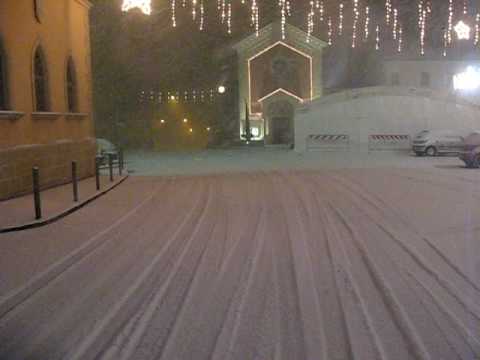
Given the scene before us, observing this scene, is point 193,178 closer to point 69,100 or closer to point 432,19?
point 69,100

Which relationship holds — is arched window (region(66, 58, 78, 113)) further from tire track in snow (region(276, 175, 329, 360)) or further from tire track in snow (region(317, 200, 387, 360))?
tire track in snow (region(317, 200, 387, 360))

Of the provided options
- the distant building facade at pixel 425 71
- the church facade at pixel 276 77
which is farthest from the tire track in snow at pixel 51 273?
the distant building facade at pixel 425 71

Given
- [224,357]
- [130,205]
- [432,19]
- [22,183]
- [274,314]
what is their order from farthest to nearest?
[432,19]
[22,183]
[130,205]
[274,314]
[224,357]

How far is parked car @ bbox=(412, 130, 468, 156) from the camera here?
3369cm

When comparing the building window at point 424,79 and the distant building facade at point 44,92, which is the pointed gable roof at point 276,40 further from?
the distant building facade at point 44,92

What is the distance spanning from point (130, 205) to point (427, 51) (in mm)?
44900

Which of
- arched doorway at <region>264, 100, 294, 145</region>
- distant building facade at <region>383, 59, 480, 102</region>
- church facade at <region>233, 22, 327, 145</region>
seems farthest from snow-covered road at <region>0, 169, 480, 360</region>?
distant building facade at <region>383, 59, 480, 102</region>

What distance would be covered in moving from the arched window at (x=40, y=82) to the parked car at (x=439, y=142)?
21.1 m

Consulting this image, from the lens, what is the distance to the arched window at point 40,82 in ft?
59.2

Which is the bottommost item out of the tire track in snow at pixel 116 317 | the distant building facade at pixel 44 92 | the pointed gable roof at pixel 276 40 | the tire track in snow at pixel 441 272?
the tire track in snow at pixel 441 272

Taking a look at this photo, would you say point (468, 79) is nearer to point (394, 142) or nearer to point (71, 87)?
point (394, 142)

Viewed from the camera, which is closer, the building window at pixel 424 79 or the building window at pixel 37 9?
the building window at pixel 37 9

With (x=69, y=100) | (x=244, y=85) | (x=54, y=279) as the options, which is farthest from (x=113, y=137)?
(x=54, y=279)

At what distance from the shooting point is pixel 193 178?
2191 centimetres
